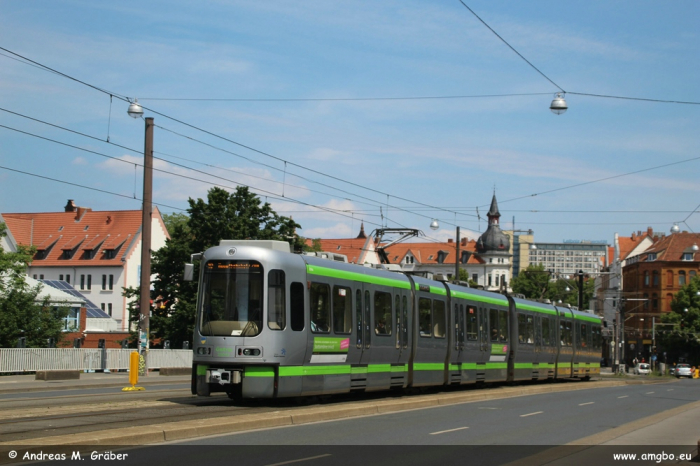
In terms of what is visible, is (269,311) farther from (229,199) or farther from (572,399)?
(229,199)

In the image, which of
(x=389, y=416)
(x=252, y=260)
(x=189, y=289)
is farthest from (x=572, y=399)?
(x=189, y=289)

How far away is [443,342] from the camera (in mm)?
25969

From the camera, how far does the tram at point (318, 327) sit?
57.9 feet

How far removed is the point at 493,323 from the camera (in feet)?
100.0

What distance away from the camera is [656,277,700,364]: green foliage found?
95.0 m

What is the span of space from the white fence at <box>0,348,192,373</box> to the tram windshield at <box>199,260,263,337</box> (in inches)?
797

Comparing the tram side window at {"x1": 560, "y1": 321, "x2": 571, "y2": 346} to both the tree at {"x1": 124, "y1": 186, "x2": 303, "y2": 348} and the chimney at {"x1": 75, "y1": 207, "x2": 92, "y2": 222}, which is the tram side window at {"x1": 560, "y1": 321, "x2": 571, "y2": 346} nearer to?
the tree at {"x1": 124, "y1": 186, "x2": 303, "y2": 348}

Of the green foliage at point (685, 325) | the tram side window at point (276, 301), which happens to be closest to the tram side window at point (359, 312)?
the tram side window at point (276, 301)

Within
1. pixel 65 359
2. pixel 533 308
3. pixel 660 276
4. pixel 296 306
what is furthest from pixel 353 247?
pixel 296 306

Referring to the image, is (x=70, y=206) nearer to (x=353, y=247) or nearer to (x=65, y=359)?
(x=353, y=247)

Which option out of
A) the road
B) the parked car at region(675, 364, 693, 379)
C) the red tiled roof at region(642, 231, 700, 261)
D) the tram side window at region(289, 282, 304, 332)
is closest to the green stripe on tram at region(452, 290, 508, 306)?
the road

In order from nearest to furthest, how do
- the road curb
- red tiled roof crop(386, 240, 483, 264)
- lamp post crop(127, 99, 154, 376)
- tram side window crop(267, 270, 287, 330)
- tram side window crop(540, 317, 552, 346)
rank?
the road curb, tram side window crop(267, 270, 287, 330), lamp post crop(127, 99, 154, 376), tram side window crop(540, 317, 552, 346), red tiled roof crop(386, 240, 483, 264)

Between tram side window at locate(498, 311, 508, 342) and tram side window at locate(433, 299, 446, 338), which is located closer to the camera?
tram side window at locate(433, 299, 446, 338)

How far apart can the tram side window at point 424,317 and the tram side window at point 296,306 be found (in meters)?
6.33
